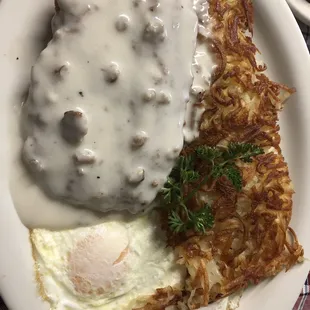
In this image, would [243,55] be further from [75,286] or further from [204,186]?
[75,286]

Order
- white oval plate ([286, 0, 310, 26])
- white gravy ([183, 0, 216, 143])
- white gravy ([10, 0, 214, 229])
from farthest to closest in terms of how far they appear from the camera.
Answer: white oval plate ([286, 0, 310, 26]) < white gravy ([183, 0, 216, 143]) < white gravy ([10, 0, 214, 229])

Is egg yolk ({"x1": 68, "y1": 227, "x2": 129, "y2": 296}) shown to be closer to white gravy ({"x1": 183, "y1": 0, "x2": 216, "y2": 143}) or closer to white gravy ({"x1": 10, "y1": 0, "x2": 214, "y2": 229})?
white gravy ({"x1": 10, "y1": 0, "x2": 214, "y2": 229})

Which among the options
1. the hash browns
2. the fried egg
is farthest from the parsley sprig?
the fried egg

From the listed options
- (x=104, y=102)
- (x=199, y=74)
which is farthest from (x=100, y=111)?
(x=199, y=74)

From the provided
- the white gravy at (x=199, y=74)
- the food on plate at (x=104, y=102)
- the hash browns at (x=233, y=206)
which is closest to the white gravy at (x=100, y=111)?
the food on plate at (x=104, y=102)

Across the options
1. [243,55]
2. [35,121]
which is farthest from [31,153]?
[243,55]

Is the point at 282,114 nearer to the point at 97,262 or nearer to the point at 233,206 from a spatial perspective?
the point at 233,206
